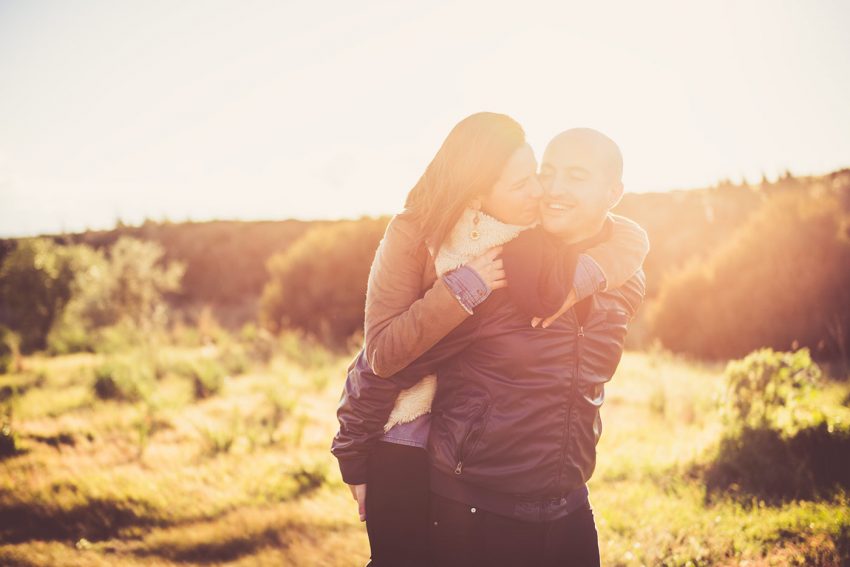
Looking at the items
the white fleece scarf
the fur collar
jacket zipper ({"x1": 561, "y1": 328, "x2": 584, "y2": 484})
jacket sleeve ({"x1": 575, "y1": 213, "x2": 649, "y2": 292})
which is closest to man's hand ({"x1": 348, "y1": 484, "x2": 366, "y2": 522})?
the white fleece scarf

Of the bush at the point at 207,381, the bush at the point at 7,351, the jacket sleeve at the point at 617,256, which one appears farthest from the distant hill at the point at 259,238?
the jacket sleeve at the point at 617,256

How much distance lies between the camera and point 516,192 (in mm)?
1807

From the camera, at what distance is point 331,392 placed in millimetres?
9305

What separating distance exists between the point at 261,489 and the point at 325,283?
12.0m

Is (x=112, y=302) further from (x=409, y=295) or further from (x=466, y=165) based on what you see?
(x=466, y=165)

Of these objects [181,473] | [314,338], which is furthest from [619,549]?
[314,338]

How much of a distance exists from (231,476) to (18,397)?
17.0 ft

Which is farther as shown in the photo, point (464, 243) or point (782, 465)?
point (782, 465)

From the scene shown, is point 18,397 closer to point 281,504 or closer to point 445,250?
point 281,504

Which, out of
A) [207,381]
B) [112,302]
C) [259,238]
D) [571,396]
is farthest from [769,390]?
[259,238]

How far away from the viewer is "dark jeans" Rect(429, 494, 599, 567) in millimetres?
1771

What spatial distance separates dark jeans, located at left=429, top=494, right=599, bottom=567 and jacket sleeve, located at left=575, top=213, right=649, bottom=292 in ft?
2.67

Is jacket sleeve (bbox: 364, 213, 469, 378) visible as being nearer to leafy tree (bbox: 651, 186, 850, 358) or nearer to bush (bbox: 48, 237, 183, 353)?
leafy tree (bbox: 651, 186, 850, 358)

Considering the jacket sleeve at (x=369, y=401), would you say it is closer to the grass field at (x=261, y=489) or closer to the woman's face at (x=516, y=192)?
the woman's face at (x=516, y=192)
